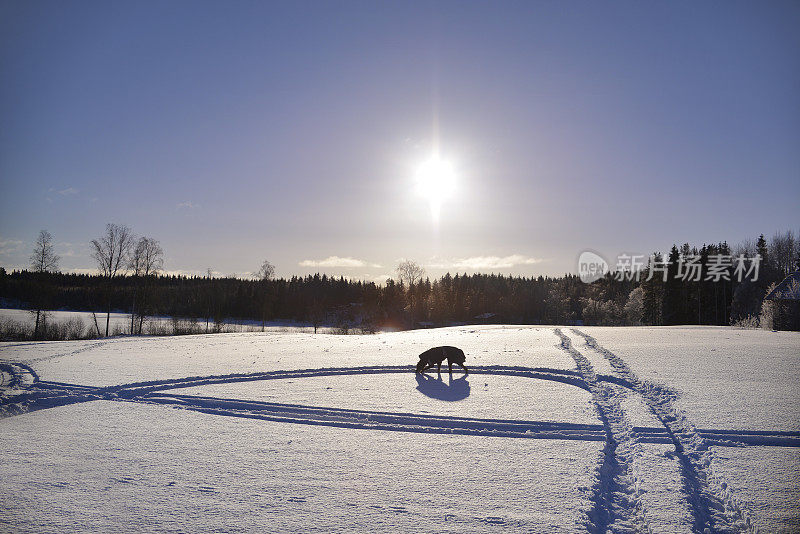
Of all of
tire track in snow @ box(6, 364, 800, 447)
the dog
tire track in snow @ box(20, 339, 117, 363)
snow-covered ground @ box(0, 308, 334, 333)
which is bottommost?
snow-covered ground @ box(0, 308, 334, 333)

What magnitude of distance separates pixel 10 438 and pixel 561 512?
12.4 m

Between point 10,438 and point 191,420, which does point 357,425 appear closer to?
point 191,420

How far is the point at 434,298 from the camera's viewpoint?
9000 cm

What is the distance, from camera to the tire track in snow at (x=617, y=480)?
590cm

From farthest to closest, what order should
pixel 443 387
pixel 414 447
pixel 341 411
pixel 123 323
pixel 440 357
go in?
pixel 123 323
pixel 440 357
pixel 443 387
pixel 341 411
pixel 414 447

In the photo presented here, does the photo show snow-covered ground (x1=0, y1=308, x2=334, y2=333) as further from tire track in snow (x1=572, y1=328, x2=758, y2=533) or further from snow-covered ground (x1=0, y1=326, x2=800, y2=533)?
tire track in snow (x1=572, y1=328, x2=758, y2=533)

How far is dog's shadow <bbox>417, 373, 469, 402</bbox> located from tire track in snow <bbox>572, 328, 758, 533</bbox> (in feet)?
17.5

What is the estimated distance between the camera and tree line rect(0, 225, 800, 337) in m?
49.8

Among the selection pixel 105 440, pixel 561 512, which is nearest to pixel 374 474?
pixel 561 512

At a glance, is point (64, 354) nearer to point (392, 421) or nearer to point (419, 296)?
point (392, 421)

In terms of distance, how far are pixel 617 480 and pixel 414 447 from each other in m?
3.85

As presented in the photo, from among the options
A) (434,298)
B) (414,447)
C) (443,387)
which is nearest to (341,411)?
(414,447)

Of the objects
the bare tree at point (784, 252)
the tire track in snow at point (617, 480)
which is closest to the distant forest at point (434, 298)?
the bare tree at point (784, 252)

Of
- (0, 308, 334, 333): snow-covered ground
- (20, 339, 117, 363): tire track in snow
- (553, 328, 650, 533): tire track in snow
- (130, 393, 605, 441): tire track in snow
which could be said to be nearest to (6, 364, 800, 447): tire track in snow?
(130, 393, 605, 441): tire track in snow
